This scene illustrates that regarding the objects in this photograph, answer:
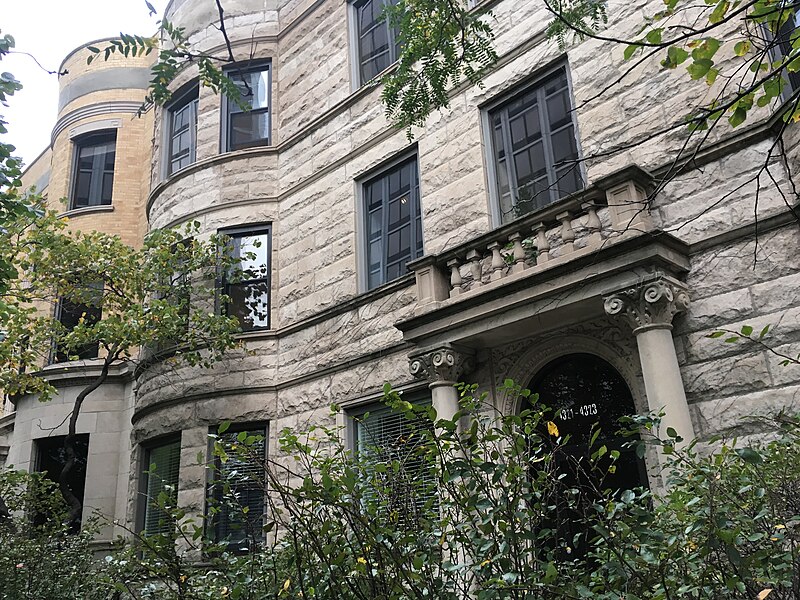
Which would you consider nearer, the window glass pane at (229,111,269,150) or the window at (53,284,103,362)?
the window glass pane at (229,111,269,150)

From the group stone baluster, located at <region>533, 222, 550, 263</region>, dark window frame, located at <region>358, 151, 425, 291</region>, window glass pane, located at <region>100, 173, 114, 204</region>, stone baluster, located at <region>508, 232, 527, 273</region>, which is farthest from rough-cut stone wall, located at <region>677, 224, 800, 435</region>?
window glass pane, located at <region>100, 173, 114, 204</region>

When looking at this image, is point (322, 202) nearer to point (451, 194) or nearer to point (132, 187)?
point (451, 194)

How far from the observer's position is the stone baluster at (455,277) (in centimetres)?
898

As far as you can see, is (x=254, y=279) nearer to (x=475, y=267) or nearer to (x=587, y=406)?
(x=475, y=267)

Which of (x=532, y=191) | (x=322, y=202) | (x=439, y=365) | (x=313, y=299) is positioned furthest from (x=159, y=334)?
(x=532, y=191)

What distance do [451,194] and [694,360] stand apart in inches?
171

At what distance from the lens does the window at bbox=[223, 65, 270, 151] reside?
14289 mm

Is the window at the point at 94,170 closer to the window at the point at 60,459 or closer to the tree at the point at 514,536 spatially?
the window at the point at 60,459

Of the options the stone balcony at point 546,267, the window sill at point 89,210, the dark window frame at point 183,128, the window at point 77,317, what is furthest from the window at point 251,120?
the stone balcony at point 546,267

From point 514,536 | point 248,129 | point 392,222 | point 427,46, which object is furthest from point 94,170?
point 514,536

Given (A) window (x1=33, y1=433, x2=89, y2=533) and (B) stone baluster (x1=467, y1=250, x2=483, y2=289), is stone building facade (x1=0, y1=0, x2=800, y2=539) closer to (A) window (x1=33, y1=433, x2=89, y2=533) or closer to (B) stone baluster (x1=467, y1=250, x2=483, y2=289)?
(B) stone baluster (x1=467, y1=250, x2=483, y2=289)

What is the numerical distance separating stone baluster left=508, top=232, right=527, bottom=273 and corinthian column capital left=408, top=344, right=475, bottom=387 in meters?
1.29

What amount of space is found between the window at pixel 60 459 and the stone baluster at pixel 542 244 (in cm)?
1195

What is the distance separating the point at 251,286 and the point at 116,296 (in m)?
2.35
